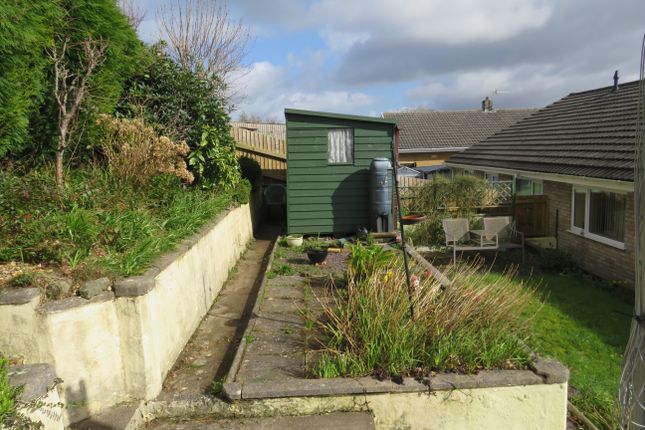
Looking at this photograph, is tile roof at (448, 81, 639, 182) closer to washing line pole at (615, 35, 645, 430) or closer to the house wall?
washing line pole at (615, 35, 645, 430)

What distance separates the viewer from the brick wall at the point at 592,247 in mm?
8617

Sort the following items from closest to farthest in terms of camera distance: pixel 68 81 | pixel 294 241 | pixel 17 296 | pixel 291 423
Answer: pixel 17 296, pixel 291 423, pixel 68 81, pixel 294 241

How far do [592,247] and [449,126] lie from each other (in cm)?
2140

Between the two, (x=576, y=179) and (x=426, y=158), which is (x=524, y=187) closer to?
(x=576, y=179)

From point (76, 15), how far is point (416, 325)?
6.22 m

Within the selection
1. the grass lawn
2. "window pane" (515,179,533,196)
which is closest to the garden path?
the grass lawn

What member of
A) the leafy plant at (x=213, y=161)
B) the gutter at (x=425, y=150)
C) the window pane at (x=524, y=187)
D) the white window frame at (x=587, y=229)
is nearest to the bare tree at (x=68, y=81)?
the leafy plant at (x=213, y=161)

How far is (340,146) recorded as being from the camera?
37.5 feet

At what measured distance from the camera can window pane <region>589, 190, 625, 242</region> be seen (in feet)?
30.0

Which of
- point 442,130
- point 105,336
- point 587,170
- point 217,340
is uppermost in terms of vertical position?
point 442,130

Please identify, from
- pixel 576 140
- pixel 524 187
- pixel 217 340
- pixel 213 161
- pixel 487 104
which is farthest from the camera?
pixel 487 104

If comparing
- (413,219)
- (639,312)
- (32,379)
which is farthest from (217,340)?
(413,219)

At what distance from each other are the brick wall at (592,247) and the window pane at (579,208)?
0.54 feet

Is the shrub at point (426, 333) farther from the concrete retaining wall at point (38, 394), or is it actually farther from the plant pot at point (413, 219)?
the plant pot at point (413, 219)
